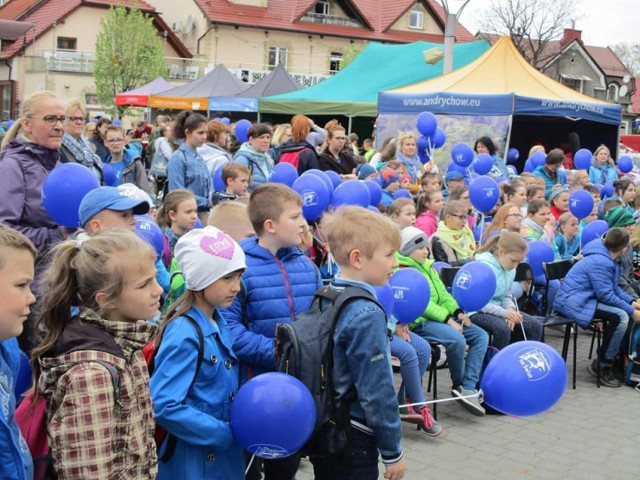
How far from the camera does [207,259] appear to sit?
3223 mm

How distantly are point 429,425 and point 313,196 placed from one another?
1.86 meters

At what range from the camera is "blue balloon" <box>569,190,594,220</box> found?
9117 mm

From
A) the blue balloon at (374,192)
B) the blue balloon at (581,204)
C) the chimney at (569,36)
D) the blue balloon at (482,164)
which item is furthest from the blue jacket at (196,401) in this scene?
the chimney at (569,36)

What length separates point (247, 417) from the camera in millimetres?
3008

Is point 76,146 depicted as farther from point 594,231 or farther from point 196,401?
point 594,231

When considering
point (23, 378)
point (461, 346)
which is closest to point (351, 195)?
point (461, 346)

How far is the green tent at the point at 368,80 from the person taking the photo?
2033 centimetres

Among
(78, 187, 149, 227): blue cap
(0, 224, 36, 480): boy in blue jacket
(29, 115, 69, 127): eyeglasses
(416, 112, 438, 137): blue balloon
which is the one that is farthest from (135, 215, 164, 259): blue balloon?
(416, 112, 438, 137): blue balloon

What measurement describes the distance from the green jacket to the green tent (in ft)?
45.8

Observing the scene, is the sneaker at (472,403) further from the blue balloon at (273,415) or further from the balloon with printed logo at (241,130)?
the balloon with printed logo at (241,130)

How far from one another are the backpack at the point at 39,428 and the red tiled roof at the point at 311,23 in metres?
48.7

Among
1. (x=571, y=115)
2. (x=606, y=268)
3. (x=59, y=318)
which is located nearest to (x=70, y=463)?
(x=59, y=318)

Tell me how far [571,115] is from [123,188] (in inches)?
524

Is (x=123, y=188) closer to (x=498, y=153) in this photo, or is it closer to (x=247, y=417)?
(x=247, y=417)
